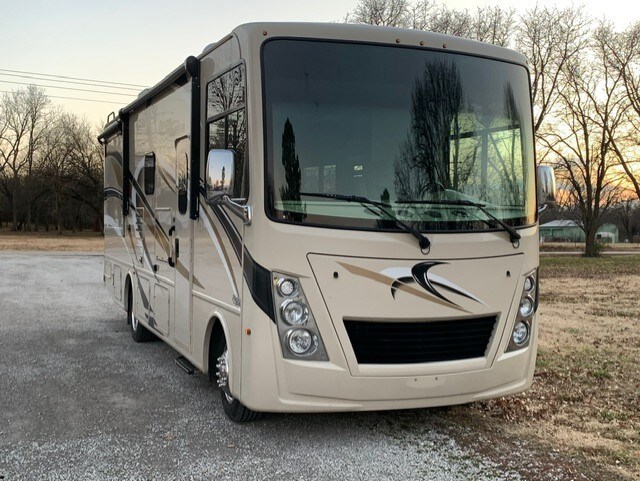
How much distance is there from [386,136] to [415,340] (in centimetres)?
141

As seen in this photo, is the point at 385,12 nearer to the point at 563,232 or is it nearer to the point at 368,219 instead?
the point at 368,219

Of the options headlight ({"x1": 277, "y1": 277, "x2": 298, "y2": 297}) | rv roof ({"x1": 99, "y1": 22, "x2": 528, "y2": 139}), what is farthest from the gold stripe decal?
rv roof ({"x1": 99, "y1": 22, "x2": 528, "y2": 139})

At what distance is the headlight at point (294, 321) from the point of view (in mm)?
4242

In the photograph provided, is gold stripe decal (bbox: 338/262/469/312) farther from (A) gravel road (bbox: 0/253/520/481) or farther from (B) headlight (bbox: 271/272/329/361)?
(A) gravel road (bbox: 0/253/520/481)

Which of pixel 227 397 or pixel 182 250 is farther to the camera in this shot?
pixel 182 250

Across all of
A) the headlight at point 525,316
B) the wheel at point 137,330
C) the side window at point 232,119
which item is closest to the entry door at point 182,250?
the side window at point 232,119

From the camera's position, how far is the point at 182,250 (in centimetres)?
Answer: 596

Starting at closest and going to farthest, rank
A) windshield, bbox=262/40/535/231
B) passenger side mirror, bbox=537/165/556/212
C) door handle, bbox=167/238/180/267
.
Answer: windshield, bbox=262/40/535/231
passenger side mirror, bbox=537/165/556/212
door handle, bbox=167/238/180/267

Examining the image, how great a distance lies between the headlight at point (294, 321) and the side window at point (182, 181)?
194 centimetres

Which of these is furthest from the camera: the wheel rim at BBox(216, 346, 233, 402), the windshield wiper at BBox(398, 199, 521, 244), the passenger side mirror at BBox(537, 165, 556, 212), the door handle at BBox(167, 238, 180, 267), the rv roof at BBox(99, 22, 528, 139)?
the door handle at BBox(167, 238, 180, 267)

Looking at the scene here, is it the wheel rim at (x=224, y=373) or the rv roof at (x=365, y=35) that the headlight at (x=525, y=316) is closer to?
the rv roof at (x=365, y=35)

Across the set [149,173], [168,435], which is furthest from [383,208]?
[149,173]

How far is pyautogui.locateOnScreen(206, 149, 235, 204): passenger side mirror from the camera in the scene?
444 cm

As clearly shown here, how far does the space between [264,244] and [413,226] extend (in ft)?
3.31
